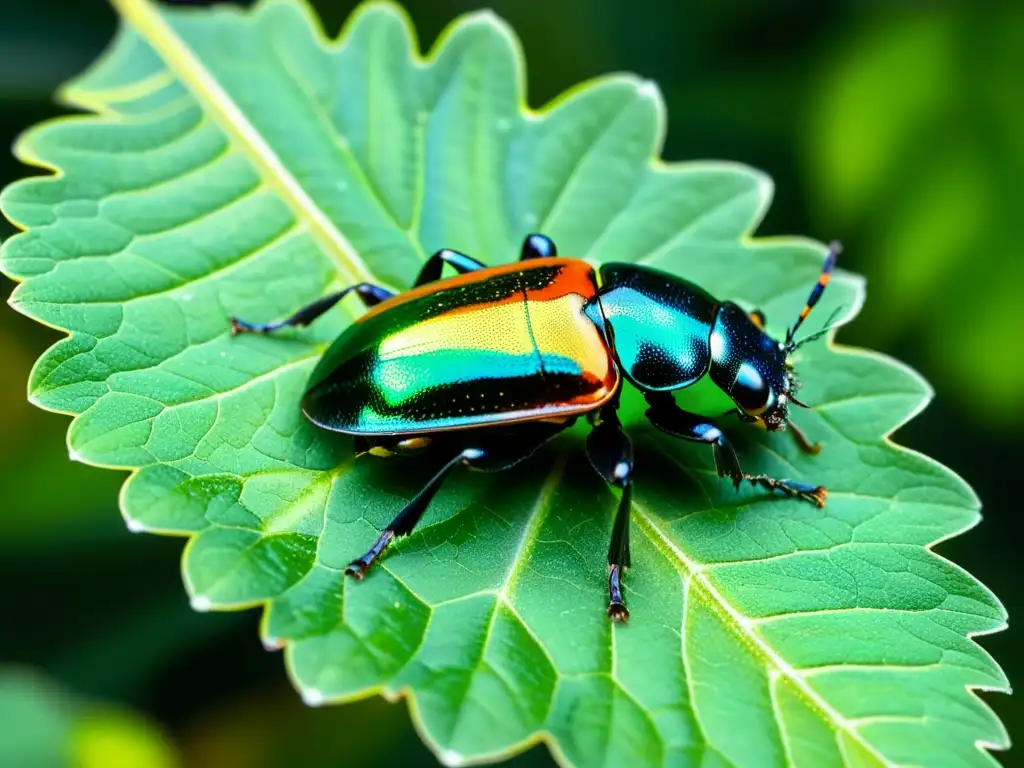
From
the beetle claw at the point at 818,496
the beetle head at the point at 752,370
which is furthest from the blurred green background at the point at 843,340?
the beetle claw at the point at 818,496

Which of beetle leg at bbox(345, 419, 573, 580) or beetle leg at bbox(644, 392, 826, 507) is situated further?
beetle leg at bbox(644, 392, 826, 507)

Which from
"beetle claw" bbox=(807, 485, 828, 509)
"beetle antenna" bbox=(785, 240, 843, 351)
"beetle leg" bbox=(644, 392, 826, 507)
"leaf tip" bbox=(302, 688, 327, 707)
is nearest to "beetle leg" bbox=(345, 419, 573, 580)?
"beetle leg" bbox=(644, 392, 826, 507)

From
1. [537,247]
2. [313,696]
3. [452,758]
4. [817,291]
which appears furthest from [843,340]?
[313,696]

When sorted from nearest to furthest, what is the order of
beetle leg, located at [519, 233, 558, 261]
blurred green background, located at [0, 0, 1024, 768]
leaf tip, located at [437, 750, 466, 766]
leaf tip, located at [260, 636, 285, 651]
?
leaf tip, located at [437, 750, 466, 766] → leaf tip, located at [260, 636, 285, 651] → beetle leg, located at [519, 233, 558, 261] → blurred green background, located at [0, 0, 1024, 768]

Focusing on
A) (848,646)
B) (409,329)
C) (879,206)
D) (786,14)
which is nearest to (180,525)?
(409,329)

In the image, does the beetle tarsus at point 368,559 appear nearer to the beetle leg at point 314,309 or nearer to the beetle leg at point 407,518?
the beetle leg at point 407,518

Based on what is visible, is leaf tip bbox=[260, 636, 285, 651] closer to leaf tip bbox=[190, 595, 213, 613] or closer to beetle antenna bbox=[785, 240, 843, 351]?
leaf tip bbox=[190, 595, 213, 613]
